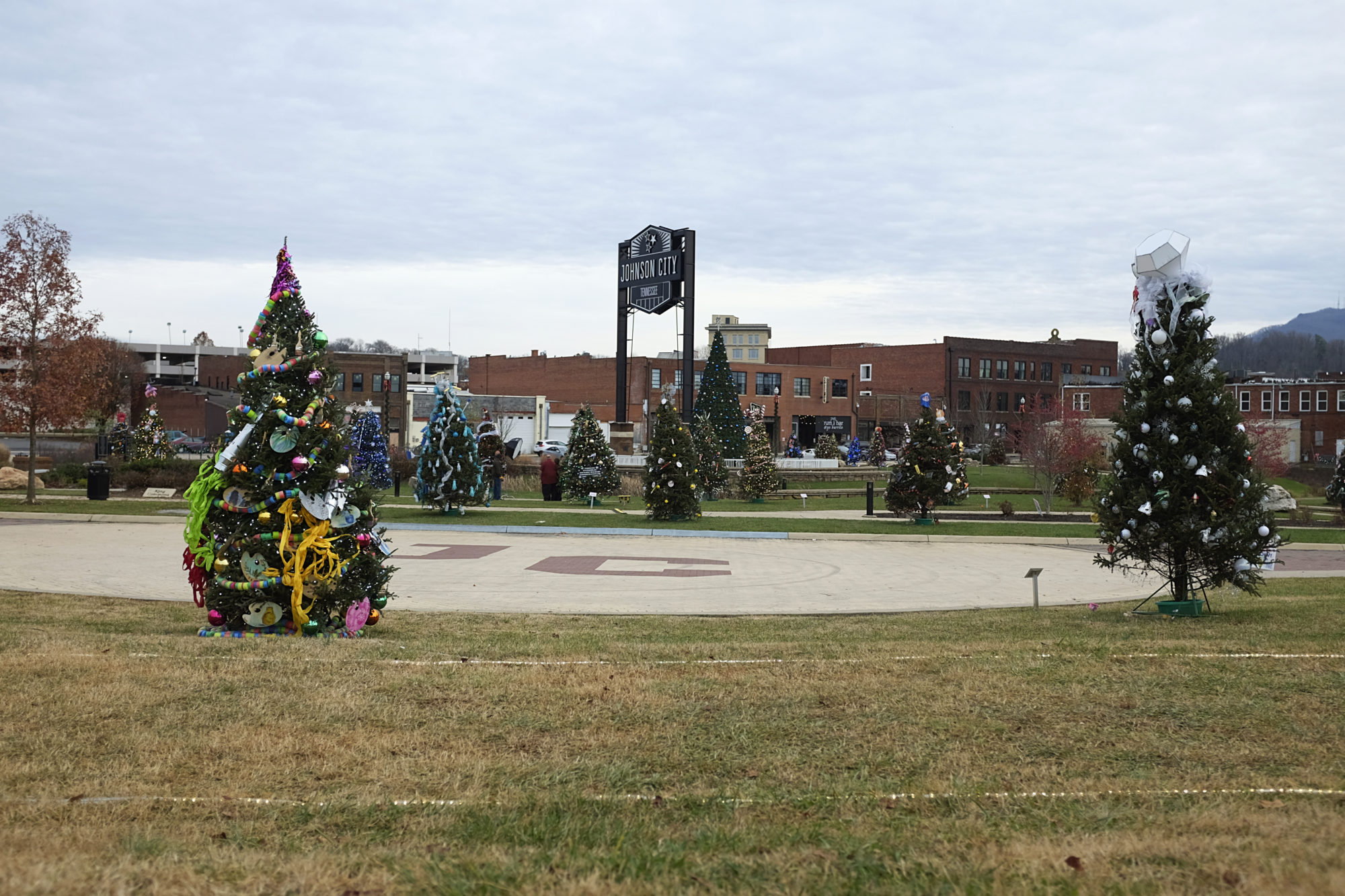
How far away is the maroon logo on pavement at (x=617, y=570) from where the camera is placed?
1803 cm

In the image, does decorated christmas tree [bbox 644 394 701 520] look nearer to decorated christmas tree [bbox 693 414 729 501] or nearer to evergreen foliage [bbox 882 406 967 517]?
evergreen foliage [bbox 882 406 967 517]

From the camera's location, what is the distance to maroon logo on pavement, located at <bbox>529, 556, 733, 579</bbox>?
18.0 meters

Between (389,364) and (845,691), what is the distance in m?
86.5

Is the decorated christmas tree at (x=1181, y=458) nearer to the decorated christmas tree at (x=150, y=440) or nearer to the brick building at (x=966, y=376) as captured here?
the decorated christmas tree at (x=150, y=440)

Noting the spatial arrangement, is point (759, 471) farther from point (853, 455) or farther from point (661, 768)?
point (661, 768)

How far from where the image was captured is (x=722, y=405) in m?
59.4

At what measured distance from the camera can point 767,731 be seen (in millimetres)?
6480

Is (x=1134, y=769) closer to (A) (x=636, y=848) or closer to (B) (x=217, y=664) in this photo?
(A) (x=636, y=848)

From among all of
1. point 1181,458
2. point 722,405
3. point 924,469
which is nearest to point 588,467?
point 924,469

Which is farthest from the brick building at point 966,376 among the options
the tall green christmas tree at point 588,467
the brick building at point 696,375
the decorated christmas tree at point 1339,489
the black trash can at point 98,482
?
the black trash can at point 98,482

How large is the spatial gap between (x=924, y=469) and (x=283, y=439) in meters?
21.7

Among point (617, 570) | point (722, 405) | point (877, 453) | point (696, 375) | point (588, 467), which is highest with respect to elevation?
point (696, 375)

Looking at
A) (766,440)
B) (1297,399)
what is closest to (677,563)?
(766,440)

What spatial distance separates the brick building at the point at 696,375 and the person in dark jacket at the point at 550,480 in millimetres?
51845
